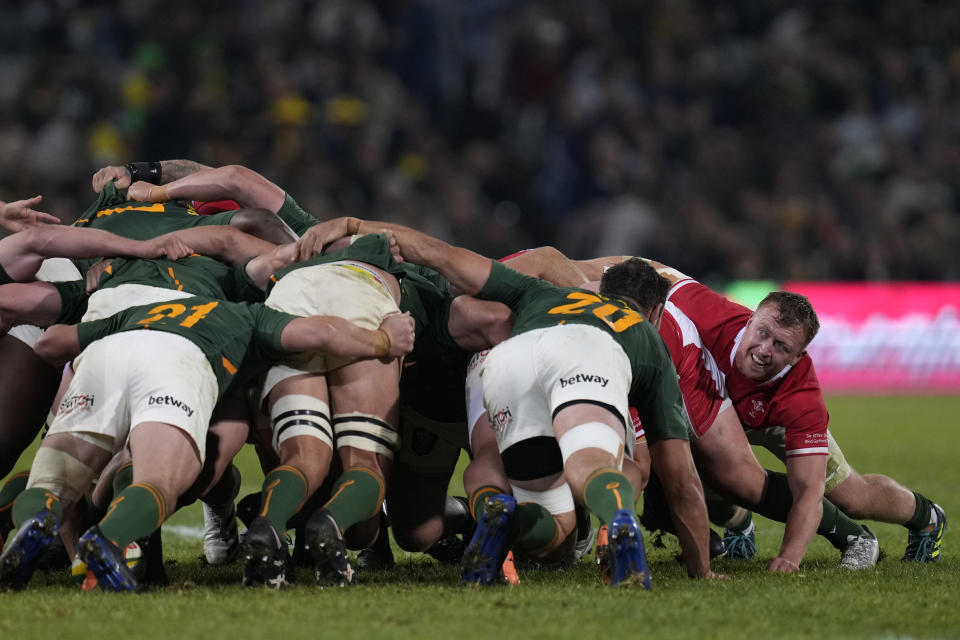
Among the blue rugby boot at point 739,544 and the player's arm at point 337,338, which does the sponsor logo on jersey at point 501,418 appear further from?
the blue rugby boot at point 739,544

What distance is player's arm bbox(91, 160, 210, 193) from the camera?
22.8ft

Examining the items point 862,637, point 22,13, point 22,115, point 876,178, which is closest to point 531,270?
point 862,637

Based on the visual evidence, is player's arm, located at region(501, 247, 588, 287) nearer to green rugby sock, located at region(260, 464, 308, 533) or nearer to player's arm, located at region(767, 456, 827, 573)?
player's arm, located at region(767, 456, 827, 573)

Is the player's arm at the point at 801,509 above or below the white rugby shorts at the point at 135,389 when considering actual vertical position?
below

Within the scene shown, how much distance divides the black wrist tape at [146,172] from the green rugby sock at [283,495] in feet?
9.24

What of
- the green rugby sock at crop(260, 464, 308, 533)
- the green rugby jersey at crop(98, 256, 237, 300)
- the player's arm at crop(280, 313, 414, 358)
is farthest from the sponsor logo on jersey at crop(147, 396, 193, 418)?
the green rugby jersey at crop(98, 256, 237, 300)

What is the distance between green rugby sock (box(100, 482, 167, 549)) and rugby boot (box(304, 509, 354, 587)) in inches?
21.7

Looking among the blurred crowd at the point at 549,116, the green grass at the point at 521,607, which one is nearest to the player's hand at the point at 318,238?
the green grass at the point at 521,607

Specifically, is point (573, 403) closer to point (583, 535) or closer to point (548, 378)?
point (548, 378)

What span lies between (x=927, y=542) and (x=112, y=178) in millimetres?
4724

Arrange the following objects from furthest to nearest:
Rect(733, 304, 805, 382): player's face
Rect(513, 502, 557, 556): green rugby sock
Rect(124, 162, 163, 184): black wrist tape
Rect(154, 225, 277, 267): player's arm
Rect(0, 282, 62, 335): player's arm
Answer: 1. Rect(124, 162, 163, 184): black wrist tape
2. Rect(154, 225, 277, 267): player's arm
3. Rect(733, 304, 805, 382): player's face
4. Rect(0, 282, 62, 335): player's arm
5. Rect(513, 502, 557, 556): green rugby sock

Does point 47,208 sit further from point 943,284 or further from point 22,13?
point 943,284

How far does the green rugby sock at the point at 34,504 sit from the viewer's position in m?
4.51

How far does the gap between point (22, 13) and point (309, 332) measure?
1150 centimetres
